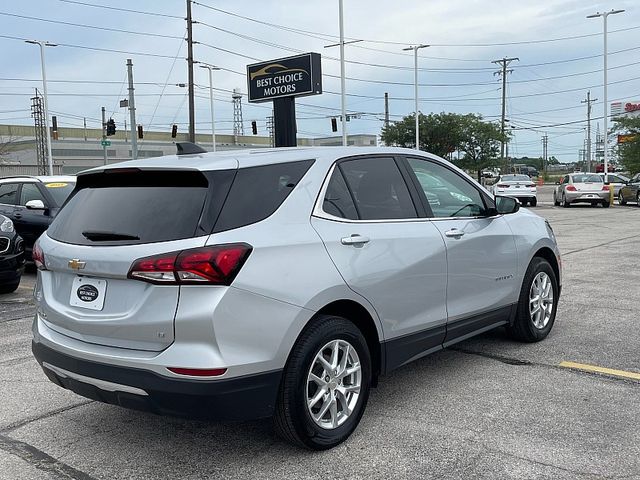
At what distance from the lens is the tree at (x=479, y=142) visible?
55.7m

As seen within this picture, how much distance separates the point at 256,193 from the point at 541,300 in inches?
130

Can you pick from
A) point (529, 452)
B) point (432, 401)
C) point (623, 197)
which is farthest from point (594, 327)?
point (623, 197)

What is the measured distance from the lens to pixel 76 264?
3.46 meters

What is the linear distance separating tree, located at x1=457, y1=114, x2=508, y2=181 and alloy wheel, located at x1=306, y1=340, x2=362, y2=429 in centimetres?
5427

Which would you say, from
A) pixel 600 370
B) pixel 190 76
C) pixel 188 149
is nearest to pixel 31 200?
pixel 188 149

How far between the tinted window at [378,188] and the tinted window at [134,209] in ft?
3.59

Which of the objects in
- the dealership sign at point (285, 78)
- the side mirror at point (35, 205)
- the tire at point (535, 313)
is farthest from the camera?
the dealership sign at point (285, 78)

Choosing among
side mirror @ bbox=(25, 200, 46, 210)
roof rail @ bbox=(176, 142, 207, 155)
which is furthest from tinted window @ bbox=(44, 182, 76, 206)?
roof rail @ bbox=(176, 142, 207, 155)

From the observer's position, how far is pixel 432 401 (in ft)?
14.3

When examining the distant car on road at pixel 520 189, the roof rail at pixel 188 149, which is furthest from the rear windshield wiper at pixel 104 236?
the distant car on road at pixel 520 189

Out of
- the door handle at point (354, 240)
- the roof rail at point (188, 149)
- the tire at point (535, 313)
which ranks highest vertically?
the roof rail at point (188, 149)

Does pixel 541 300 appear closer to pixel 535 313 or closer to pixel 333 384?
pixel 535 313

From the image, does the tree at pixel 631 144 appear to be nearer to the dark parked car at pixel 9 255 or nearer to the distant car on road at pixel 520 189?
the distant car on road at pixel 520 189

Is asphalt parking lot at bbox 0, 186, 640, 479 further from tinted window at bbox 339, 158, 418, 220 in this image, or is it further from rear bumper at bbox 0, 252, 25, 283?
rear bumper at bbox 0, 252, 25, 283
